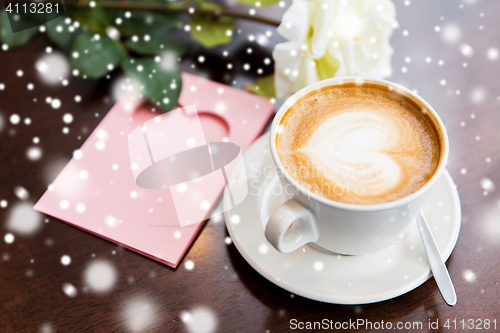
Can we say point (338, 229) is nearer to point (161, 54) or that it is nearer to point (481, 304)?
point (481, 304)

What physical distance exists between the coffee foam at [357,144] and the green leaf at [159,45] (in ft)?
1.13

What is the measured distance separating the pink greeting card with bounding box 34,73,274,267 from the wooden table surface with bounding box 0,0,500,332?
2 centimetres

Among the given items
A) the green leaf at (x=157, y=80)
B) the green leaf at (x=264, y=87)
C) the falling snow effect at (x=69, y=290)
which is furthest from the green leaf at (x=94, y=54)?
the falling snow effect at (x=69, y=290)

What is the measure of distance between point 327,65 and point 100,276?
522 millimetres

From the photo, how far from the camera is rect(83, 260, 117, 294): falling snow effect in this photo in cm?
62

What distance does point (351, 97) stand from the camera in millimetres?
654

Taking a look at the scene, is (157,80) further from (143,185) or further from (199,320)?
(199,320)

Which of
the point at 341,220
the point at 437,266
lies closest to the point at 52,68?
the point at 341,220

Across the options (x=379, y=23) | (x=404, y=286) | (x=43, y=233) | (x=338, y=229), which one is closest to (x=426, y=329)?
(x=404, y=286)

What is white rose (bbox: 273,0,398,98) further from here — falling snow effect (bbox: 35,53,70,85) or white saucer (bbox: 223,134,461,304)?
falling snow effect (bbox: 35,53,70,85)

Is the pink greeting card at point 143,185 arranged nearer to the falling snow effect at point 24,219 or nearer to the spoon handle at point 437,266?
the falling snow effect at point 24,219

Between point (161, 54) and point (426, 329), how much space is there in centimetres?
68

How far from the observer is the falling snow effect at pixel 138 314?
23.1 inches

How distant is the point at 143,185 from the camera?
0.73 meters
